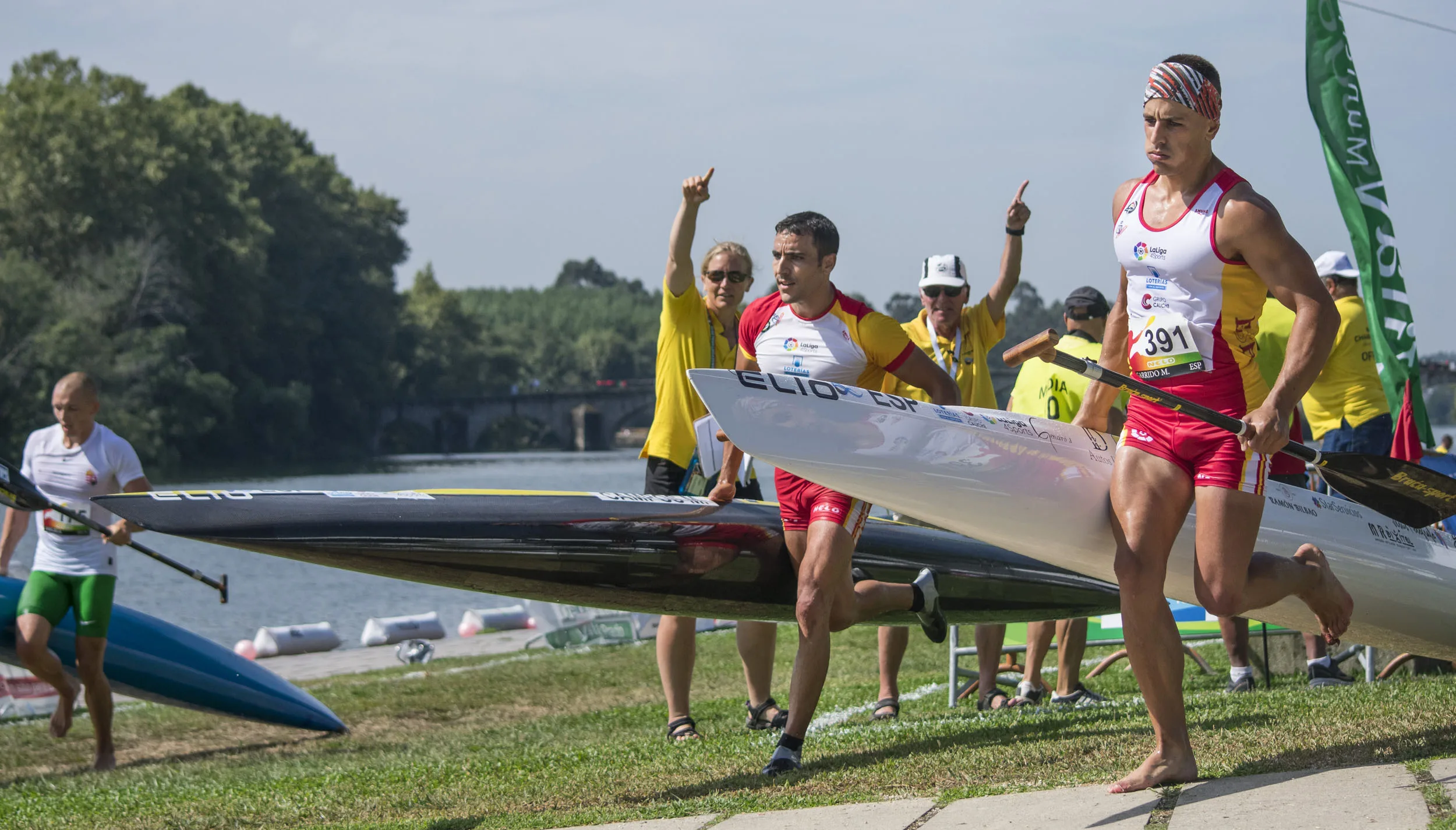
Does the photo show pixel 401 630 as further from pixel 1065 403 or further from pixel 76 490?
pixel 1065 403

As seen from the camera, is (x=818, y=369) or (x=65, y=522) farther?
(x=65, y=522)

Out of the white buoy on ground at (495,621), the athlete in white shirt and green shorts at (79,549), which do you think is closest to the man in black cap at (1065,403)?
the athlete in white shirt and green shorts at (79,549)

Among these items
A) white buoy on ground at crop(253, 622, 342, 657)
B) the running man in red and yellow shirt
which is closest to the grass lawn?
the running man in red and yellow shirt

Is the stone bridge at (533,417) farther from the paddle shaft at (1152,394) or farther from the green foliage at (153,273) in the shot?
the paddle shaft at (1152,394)

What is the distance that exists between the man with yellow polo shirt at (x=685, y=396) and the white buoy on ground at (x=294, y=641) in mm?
9587

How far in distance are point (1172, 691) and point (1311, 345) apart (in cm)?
106

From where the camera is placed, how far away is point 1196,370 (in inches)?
176

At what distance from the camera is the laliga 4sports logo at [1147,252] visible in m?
4.44

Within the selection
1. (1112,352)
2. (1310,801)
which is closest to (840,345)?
(1112,352)

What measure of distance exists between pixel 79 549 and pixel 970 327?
4.75m

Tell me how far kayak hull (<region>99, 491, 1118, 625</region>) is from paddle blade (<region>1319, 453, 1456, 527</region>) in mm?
1687

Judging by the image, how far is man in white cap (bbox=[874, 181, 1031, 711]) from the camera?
24.3 ft

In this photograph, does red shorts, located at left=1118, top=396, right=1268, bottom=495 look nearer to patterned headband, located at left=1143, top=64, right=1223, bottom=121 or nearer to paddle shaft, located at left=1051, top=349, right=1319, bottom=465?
paddle shaft, located at left=1051, top=349, right=1319, bottom=465

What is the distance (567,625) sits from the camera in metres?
15.1
